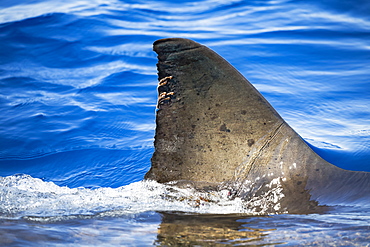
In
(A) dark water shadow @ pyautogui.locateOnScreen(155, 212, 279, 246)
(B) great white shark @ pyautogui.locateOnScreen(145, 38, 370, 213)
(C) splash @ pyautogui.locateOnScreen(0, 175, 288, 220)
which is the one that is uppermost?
(B) great white shark @ pyautogui.locateOnScreen(145, 38, 370, 213)

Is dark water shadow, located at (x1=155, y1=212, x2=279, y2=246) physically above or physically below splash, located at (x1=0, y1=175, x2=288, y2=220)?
below

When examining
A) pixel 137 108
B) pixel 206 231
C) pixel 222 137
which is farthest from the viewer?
pixel 137 108

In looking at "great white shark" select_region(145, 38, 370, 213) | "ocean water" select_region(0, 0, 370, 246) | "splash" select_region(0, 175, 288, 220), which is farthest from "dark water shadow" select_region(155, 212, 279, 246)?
"great white shark" select_region(145, 38, 370, 213)

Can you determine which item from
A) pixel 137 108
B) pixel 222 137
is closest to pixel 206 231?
pixel 222 137

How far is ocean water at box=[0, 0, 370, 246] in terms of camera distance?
2.78m

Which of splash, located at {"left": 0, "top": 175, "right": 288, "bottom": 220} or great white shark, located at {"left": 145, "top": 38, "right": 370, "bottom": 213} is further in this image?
great white shark, located at {"left": 145, "top": 38, "right": 370, "bottom": 213}

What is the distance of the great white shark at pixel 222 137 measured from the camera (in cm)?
321

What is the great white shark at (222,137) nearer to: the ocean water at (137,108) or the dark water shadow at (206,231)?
the ocean water at (137,108)

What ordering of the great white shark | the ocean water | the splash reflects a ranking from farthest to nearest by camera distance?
the great white shark < the splash < the ocean water

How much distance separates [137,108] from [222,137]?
4.02 metres

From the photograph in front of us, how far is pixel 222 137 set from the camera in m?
3.30

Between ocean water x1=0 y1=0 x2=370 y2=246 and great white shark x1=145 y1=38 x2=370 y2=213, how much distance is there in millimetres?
195

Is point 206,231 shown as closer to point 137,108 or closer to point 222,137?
point 222,137

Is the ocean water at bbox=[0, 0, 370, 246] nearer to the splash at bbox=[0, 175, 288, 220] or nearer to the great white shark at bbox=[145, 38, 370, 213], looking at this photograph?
the splash at bbox=[0, 175, 288, 220]
